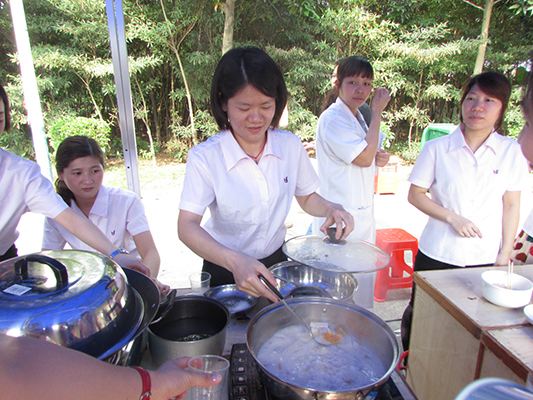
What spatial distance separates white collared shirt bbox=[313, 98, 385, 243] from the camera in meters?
2.47

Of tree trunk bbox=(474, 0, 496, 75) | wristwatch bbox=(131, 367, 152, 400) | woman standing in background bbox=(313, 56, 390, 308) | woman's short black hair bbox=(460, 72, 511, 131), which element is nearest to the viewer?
wristwatch bbox=(131, 367, 152, 400)

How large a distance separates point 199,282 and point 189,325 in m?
0.41

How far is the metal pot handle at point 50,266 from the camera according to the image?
2.50ft

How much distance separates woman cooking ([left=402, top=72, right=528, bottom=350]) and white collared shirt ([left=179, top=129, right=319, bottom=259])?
102cm

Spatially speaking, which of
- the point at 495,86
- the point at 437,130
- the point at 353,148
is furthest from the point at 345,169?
the point at 437,130

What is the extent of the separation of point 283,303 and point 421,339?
1.14m

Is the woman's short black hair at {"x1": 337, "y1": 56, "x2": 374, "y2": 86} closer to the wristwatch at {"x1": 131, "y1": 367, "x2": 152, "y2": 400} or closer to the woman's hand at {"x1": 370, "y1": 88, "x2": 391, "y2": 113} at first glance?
the woman's hand at {"x1": 370, "y1": 88, "x2": 391, "y2": 113}

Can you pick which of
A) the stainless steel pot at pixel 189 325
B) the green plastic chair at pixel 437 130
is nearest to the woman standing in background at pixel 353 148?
A: the stainless steel pot at pixel 189 325

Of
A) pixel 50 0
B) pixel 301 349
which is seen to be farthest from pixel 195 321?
pixel 50 0

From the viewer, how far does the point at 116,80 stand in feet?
11.3

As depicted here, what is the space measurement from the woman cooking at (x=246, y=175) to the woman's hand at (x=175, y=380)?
524 mm

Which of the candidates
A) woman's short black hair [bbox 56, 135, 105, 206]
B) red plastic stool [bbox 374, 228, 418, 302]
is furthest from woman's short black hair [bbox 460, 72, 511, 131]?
woman's short black hair [bbox 56, 135, 105, 206]

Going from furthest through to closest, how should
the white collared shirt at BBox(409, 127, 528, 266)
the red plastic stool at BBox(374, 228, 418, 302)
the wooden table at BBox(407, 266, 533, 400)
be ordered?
1. the red plastic stool at BBox(374, 228, 418, 302)
2. the white collared shirt at BBox(409, 127, 528, 266)
3. the wooden table at BBox(407, 266, 533, 400)

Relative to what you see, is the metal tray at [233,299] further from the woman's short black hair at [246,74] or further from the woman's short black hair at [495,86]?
the woman's short black hair at [495,86]
